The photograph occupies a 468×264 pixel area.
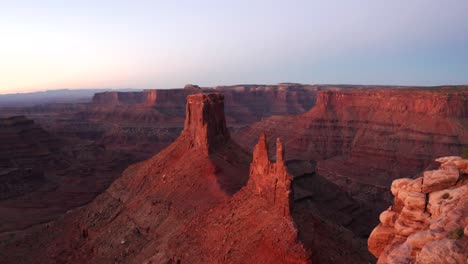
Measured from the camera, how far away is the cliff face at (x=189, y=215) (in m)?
24.8

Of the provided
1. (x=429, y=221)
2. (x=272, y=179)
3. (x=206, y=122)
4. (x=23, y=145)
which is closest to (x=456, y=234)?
(x=429, y=221)

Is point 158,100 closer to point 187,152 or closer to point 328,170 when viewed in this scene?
point 328,170

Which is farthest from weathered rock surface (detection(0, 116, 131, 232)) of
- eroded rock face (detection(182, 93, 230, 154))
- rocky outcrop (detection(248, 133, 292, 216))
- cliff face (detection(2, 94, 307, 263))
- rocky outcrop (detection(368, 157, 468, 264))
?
rocky outcrop (detection(368, 157, 468, 264))

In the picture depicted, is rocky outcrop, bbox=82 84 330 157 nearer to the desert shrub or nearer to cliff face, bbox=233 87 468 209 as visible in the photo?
cliff face, bbox=233 87 468 209

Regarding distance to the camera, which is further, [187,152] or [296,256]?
[187,152]

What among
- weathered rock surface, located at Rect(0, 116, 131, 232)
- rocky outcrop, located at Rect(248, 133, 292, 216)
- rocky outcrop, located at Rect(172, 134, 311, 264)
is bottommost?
weathered rock surface, located at Rect(0, 116, 131, 232)

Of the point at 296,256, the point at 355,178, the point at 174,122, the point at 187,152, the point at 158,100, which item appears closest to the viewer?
the point at 296,256

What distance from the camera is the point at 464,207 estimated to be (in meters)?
12.9

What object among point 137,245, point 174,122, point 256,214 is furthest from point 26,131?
point 256,214

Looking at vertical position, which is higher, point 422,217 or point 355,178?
point 422,217

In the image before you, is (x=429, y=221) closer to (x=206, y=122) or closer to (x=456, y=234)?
(x=456, y=234)

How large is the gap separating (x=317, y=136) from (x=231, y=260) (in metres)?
83.7

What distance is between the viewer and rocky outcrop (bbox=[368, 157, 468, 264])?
11.2 m

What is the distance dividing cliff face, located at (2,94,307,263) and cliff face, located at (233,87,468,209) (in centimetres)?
3869
